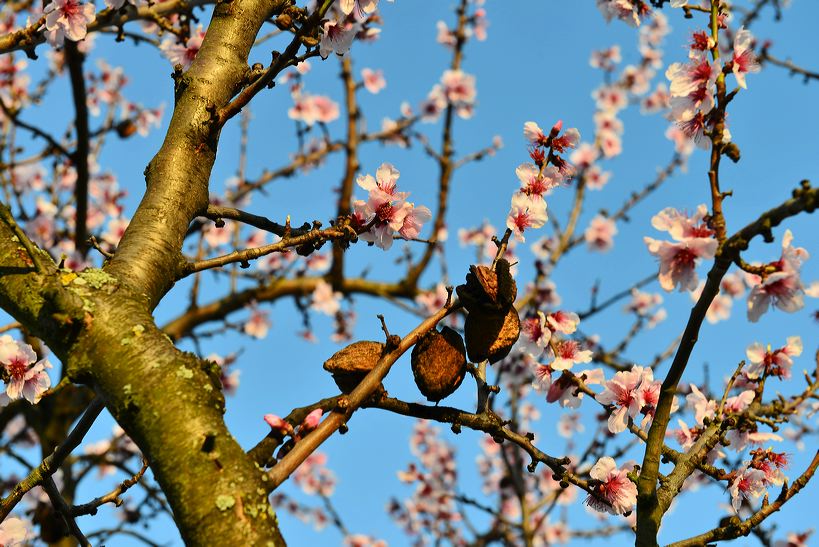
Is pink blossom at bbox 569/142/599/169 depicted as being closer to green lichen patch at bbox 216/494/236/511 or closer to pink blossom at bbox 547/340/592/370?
pink blossom at bbox 547/340/592/370

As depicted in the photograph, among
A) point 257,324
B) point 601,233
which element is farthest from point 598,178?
point 257,324

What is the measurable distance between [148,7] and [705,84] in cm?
268

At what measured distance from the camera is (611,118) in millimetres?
8750

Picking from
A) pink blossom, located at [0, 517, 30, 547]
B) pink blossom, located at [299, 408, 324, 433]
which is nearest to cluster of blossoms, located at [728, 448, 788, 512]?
pink blossom, located at [299, 408, 324, 433]

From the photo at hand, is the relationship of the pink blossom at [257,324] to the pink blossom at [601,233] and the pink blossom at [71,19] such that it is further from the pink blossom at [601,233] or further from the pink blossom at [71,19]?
the pink blossom at [71,19]

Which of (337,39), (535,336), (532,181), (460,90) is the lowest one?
(535,336)

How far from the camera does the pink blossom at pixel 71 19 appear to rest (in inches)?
122

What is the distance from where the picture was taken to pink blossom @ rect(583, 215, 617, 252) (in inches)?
322

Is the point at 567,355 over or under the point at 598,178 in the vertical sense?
under

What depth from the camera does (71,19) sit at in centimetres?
317

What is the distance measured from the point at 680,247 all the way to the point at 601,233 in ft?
21.9

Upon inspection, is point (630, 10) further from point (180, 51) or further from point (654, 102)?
point (654, 102)

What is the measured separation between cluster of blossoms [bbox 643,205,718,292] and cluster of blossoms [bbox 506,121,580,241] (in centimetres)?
61

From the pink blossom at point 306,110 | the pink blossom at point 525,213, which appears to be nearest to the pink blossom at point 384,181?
the pink blossom at point 525,213
